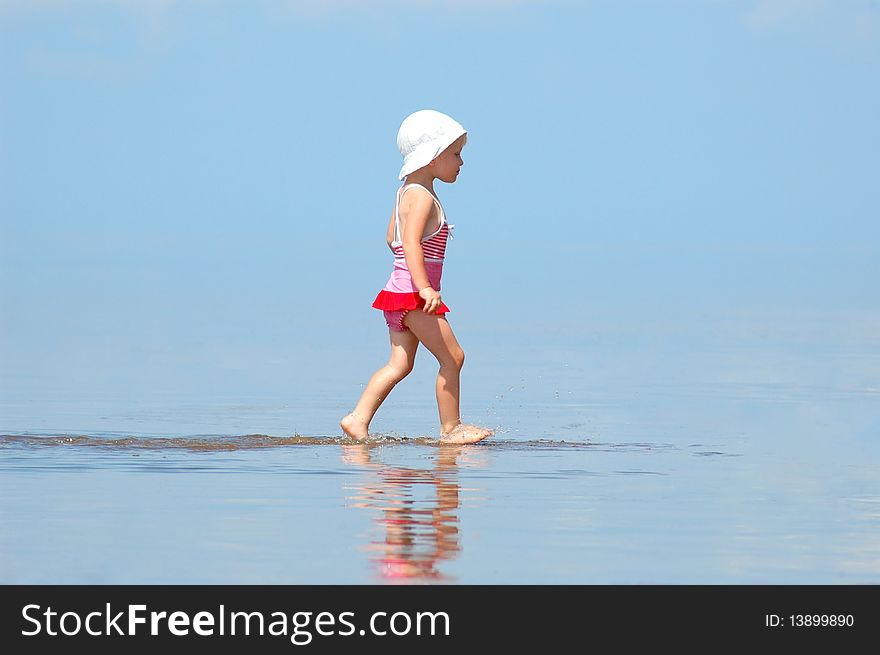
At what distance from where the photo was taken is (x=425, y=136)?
9.11 m

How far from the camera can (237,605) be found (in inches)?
183

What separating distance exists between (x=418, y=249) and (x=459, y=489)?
2.26 m

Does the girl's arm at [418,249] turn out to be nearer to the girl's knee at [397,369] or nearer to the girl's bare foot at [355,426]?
the girl's knee at [397,369]

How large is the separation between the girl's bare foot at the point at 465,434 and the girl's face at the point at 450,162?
48.4 inches

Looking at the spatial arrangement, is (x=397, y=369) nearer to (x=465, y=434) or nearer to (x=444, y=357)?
(x=444, y=357)

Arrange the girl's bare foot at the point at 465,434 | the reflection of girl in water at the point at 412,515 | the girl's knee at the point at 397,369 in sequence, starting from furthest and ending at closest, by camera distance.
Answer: the girl's knee at the point at 397,369 < the girl's bare foot at the point at 465,434 < the reflection of girl in water at the point at 412,515

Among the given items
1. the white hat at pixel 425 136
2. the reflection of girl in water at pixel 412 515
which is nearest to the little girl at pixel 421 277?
the white hat at pixel 425 136

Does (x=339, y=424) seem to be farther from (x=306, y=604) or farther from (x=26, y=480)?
(x=306, y=604)

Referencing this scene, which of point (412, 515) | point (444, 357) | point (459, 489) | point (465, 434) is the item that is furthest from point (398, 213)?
point (412, 515)

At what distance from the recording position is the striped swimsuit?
8931 millimetres

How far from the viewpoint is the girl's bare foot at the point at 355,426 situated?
8828 mm

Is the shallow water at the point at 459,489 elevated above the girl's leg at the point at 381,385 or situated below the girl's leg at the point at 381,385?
below

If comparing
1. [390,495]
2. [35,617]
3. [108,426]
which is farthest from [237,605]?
[108,426]

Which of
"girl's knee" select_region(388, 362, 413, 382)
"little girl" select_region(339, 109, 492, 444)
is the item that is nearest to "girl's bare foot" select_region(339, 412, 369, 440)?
"little girl" select_region(339, 109, 492, 444)
